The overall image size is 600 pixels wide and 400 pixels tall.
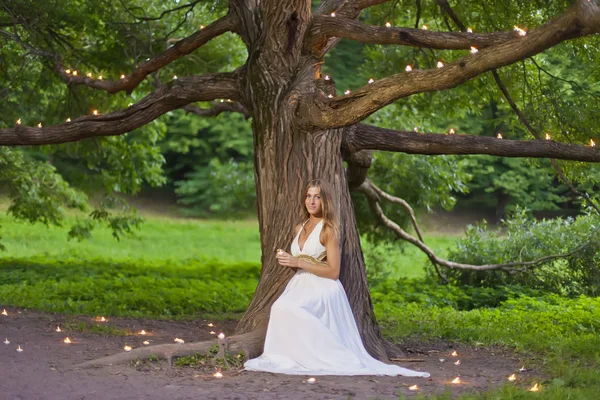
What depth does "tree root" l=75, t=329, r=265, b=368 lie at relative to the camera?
7387 mm

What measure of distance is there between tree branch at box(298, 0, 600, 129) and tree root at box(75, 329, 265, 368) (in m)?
2.14

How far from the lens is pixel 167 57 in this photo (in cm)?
1084

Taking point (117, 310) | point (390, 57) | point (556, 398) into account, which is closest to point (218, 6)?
point (390, 57)

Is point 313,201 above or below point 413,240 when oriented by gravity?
above

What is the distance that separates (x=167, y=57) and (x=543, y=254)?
832cm

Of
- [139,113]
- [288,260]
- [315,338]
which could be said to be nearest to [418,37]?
[288,260]

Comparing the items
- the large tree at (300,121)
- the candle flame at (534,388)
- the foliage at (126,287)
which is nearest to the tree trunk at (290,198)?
the large tree at (300,121)

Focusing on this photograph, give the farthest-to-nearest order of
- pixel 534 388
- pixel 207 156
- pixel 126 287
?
pixel 207 156 → pixel 126 287 → pixel 534 388

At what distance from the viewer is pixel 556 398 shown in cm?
629

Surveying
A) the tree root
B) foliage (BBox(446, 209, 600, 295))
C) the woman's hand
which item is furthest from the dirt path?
foliage (BBox(446, 209, 600, 295))

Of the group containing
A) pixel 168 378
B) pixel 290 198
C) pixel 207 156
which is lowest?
pixel 168 378

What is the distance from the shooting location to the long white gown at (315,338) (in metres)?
7.39

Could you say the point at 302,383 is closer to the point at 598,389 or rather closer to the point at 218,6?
the point at 598,389

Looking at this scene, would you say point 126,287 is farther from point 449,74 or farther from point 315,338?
point 449,74
